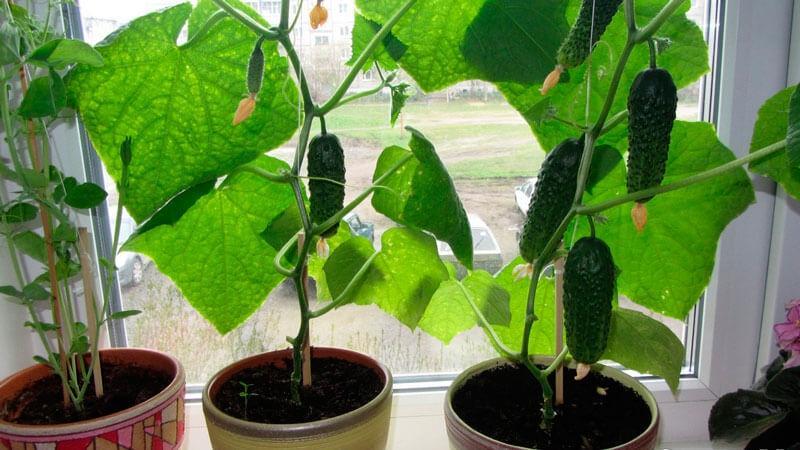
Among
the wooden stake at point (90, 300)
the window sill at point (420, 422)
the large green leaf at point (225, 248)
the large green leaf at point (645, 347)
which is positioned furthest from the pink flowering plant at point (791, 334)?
the wooden stake at point (90, 300)

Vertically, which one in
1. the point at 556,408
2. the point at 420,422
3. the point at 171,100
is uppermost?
the point at 171,100

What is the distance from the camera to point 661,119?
526 mm

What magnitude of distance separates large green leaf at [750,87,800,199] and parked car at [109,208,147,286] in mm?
884

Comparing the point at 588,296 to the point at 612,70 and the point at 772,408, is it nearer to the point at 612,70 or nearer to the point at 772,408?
the point at 612,70

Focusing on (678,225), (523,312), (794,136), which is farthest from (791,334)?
(794,136)

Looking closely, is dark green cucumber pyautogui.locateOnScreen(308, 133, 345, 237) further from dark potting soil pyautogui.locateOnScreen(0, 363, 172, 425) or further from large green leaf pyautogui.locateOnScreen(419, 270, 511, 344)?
dark potting soil pyautogui.locateOnScreen(0, 363, 172, 425)

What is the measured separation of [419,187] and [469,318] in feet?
0.84

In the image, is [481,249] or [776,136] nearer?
[776,136]

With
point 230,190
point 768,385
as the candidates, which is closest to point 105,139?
point 230,190

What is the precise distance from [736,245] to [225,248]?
0.77m

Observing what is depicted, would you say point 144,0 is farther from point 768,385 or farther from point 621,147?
point 768,385

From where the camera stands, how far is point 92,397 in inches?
32.2

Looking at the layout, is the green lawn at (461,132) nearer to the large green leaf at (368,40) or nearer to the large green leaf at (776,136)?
the large green leaf at (368,40)

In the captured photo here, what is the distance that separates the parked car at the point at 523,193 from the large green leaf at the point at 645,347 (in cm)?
30
